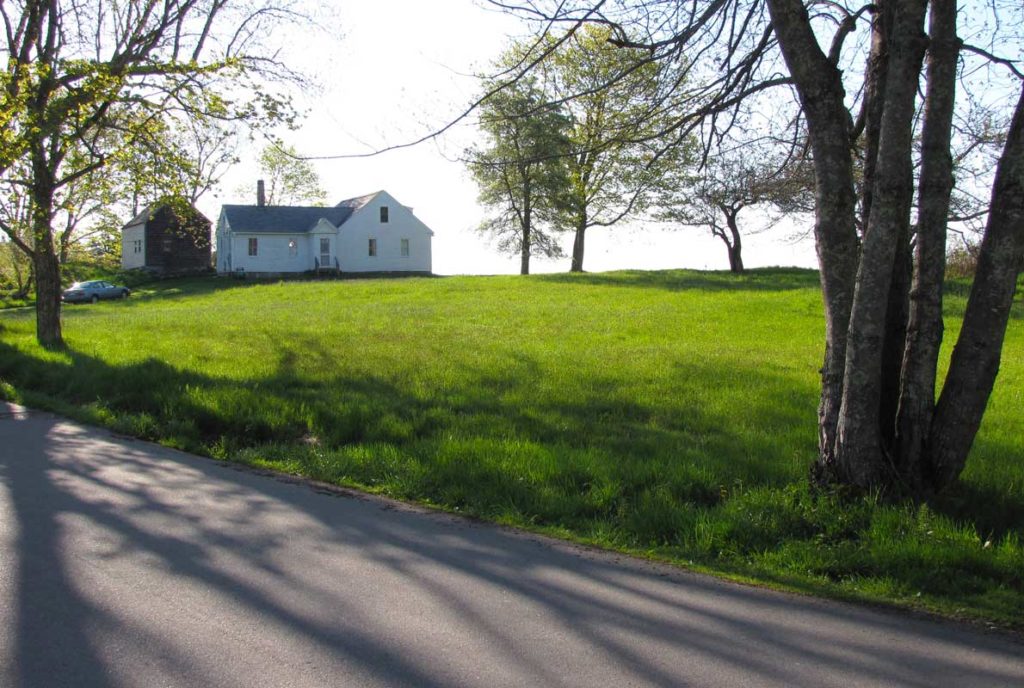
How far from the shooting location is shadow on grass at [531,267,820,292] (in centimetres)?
3600

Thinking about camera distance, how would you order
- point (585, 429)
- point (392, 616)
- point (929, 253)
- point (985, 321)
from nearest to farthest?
point (392, 616), point (985, 321), point (929, 253), point (585, 429)

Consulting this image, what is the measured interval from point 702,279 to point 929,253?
115 feet

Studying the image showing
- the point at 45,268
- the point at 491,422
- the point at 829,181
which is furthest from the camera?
the point at 45,268

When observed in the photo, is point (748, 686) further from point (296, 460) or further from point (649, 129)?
point (649, 129)

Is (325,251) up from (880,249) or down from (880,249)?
up

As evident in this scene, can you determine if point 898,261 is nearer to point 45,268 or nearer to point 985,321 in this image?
point 985,321

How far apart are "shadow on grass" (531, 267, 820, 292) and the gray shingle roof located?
22.6 metres

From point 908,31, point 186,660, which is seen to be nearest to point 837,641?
point 186,660

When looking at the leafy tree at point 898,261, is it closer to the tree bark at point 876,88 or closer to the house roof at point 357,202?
the tree bark at point 876,88

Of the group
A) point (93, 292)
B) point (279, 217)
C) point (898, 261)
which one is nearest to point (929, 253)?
point (898, 261)

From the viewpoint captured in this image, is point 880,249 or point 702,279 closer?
point 880,249

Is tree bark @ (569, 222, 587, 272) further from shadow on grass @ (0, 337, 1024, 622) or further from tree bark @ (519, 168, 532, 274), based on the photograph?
shadow on grass @ (0, 337, 1024, 622)

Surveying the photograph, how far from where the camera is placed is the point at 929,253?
6391mm

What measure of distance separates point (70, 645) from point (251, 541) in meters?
1.73
